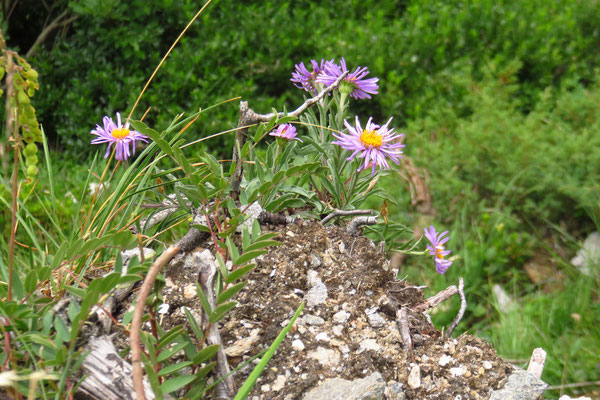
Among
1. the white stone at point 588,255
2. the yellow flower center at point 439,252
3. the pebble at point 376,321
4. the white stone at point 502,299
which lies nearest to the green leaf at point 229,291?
the pebble at point 376,321

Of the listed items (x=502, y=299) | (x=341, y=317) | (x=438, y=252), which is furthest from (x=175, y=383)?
(x=502, y=299)

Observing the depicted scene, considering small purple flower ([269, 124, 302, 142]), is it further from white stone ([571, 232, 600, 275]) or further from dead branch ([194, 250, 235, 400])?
white stone ([571, 232, 600, 275])

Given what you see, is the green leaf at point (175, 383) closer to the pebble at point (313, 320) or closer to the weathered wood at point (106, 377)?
the weathered wood at point (106, 377)

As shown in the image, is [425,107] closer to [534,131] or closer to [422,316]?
[534,131]

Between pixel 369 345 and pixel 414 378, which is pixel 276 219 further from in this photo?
pixel 414 378

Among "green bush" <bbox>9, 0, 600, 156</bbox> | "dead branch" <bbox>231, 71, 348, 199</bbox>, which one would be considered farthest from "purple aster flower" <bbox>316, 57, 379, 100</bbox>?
"green bush" <bbox>9, 0, 600, 156</bbox>
